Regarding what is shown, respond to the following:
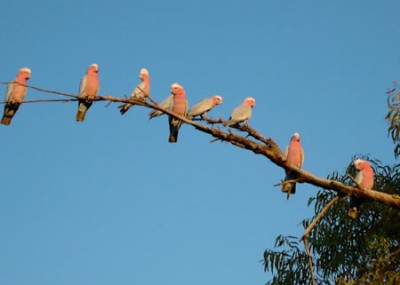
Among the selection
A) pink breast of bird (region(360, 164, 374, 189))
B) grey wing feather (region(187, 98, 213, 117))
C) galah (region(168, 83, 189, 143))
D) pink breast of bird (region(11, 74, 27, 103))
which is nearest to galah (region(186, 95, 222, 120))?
grey wing feather (region(187, 98, 213, 117))

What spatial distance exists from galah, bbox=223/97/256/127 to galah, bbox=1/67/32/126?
228 cm

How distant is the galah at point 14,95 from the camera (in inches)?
311

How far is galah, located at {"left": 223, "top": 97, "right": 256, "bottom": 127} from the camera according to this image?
7564 mm

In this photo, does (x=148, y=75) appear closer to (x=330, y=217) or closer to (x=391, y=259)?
(x=330, y=217)

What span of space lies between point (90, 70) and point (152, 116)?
2164 mm

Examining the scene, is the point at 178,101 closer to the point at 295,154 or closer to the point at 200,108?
the point at 200,108

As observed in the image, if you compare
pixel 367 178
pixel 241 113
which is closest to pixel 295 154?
pixel 241 113

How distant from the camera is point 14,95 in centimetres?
839

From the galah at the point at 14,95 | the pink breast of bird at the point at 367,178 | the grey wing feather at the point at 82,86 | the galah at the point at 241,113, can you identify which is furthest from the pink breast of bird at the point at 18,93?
the pink breast of bird at the point at 367,178

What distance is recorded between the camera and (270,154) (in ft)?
19.2

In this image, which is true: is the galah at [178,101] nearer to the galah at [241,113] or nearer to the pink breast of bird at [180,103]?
the pink breast of bird at [180,103]

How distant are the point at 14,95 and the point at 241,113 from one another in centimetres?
274

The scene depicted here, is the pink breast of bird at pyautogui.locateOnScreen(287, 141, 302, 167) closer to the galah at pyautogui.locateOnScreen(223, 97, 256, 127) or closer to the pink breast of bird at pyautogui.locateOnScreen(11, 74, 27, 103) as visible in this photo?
the galah at pyautogui.locateOnScreen(223, 97, 256, 127)

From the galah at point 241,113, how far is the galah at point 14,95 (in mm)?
2275
